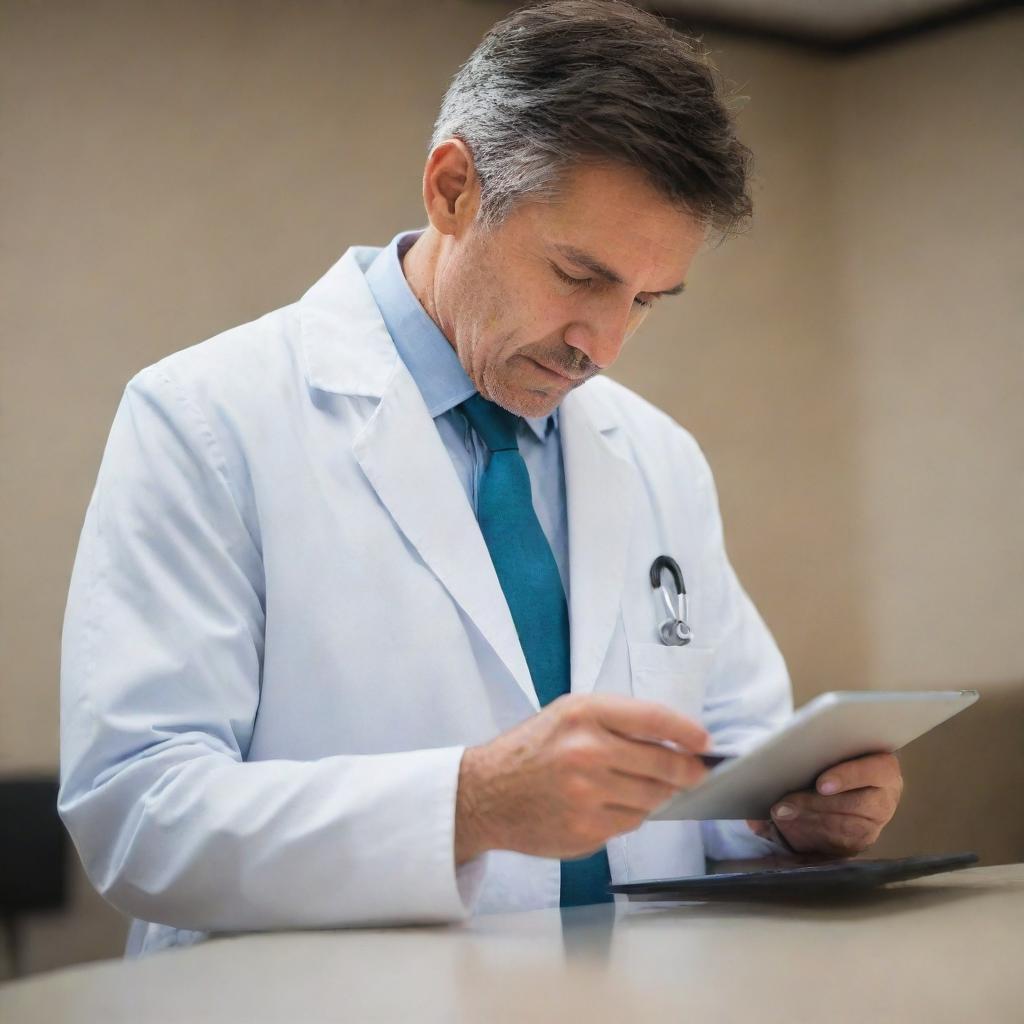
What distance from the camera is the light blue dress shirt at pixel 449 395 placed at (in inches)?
58.0

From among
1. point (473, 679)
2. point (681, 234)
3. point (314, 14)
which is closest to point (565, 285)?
point (681, 234)

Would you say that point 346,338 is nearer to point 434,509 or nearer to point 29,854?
point 434,509

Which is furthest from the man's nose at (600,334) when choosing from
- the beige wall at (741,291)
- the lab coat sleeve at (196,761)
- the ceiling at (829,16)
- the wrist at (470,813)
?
the ceiling at (829,16)

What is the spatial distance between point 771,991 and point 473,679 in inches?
24.9

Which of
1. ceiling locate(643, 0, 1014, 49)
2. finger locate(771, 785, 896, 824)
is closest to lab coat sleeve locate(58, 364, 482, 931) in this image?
finger locate(771, 785, 896, 824)

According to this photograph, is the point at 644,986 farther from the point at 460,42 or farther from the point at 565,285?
the point at 460,42

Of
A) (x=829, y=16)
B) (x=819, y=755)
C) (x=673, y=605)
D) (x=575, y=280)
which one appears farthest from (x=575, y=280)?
(x=829, y=16)

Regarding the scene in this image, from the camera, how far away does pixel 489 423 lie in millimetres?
1489

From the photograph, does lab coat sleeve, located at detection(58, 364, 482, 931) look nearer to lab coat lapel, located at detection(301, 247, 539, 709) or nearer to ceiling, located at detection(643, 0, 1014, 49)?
lab coat lapel, located at detection(301, 247, 539, 709)

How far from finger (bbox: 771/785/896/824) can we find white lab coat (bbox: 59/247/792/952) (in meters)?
0.26

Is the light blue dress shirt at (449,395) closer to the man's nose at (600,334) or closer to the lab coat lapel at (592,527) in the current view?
the lab coat lapel at (592,527)

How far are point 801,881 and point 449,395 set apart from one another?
727 mm

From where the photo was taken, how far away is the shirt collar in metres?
1.47

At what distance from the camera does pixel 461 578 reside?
133cm
